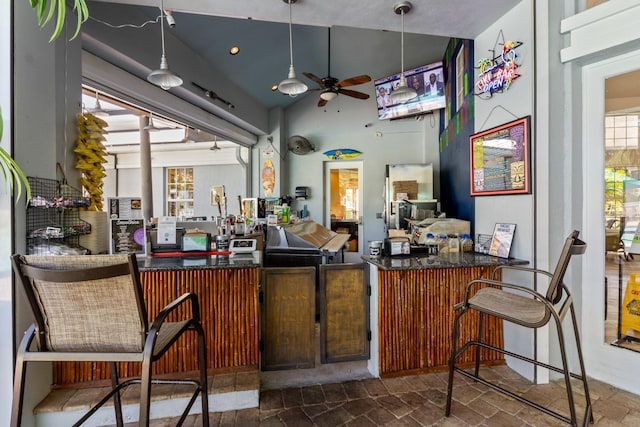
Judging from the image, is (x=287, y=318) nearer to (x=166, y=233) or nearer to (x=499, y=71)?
(x=166, y=233)

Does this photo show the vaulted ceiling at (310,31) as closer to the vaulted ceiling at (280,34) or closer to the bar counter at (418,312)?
the vaulted ceiling at (280,34)

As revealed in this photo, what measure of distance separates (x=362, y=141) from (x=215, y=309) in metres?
5.33

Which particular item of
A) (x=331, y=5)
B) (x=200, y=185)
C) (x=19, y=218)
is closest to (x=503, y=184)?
(x=331, y=5)

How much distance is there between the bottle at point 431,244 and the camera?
8.92 feet

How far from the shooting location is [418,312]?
2340mm

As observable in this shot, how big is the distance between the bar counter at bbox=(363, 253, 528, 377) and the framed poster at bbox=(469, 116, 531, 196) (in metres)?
0.63

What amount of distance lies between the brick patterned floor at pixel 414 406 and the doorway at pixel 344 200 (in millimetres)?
4614

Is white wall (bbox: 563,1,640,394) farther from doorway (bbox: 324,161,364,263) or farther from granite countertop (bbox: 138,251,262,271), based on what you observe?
doorway (bbox: 324,161,364,263)

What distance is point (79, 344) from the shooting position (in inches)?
45.8

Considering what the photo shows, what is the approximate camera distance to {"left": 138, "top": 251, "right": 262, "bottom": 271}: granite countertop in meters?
2.00

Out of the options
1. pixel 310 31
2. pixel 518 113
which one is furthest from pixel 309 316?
pixel 310 31

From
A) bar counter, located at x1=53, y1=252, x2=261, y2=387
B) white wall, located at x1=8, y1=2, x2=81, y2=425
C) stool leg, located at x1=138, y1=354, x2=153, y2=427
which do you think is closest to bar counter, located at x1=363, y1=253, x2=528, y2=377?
bar counter, located at x1=53, y1=252, x2=261, y2=387

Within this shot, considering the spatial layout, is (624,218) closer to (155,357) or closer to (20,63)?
(155,357)

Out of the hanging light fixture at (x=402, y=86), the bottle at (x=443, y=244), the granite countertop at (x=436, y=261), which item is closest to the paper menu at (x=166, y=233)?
the granite countertop at (x=436, y=261)
